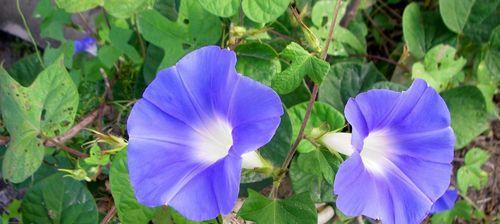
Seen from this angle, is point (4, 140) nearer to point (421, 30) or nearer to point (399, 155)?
point (399, 155)

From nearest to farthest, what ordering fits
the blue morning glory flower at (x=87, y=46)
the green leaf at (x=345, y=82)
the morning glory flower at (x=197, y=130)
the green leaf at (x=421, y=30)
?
the morning glory flower at (x=197, y=130) < the green leaf at (x=345, y=82) < the green leaf at (x=421, y=30) < the blue morning glory flower at (x=87, y=46)

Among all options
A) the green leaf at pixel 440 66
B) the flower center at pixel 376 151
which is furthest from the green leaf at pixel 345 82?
the flower center at pixel 376 151

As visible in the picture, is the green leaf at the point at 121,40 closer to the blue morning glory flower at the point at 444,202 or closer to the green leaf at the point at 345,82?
the green leaf at the point at 345,82

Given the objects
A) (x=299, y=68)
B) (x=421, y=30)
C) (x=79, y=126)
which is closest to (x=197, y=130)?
(x=299, y=68)

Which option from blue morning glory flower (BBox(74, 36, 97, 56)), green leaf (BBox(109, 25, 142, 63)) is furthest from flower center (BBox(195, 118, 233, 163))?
blue morning glory flower (BBox(74, 36, 97, 56))

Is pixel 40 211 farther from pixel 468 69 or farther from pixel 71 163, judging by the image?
pixel 468 69

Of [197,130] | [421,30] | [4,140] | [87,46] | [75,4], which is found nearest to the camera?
[197,130]
